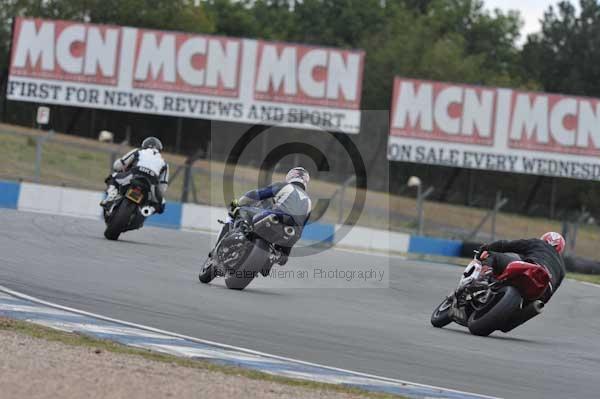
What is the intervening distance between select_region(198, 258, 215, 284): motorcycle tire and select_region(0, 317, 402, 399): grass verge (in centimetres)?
441

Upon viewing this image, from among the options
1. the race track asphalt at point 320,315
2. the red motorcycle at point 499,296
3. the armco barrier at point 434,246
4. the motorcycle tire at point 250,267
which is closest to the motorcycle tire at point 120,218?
the race track asphalt at point 320,315

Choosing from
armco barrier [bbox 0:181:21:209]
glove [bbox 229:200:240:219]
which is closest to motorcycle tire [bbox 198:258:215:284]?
glove [bbox 229:200:240:219]

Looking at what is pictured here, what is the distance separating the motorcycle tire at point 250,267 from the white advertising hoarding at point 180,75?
2424 cm

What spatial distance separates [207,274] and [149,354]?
16.8 ft

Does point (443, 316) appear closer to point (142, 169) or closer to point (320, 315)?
point (320, 315)

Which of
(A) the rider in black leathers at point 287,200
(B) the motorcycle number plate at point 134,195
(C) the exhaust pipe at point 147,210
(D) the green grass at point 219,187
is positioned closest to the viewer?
(A) the rider in black leathers at point 287,200

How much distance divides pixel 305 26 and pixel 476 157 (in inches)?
1590

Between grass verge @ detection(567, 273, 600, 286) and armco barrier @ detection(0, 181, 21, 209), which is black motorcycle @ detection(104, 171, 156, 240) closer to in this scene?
grass verge @ detection(567, 273, 600, 286)

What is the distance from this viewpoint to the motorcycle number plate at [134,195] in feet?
52.4

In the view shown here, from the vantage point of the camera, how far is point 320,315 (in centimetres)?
1123

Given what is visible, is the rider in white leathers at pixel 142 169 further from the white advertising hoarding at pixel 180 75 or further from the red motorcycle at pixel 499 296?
the white advertising hoarding at pixel 180 75

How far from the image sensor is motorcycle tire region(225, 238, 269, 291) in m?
11.9

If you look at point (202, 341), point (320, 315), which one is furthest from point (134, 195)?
point (202, 341)

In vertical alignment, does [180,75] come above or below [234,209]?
above
